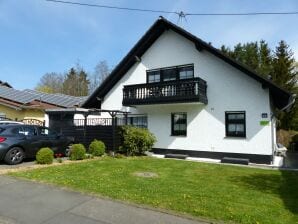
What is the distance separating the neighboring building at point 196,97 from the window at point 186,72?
0.06 meters

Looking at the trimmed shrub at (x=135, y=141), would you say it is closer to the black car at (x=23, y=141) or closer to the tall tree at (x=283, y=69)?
the black car at (x=23, y=141)

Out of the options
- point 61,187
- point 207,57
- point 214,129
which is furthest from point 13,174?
point 207,57

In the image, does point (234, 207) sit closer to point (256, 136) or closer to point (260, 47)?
point (256, 136)

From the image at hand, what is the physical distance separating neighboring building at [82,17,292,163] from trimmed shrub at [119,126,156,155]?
5.86 ft

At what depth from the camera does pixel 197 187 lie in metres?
8.52

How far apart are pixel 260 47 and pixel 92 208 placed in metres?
38.2

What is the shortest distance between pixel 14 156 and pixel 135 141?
629 centimetres

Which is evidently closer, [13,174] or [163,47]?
[13,174]

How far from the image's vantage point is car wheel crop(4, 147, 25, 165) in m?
11.7

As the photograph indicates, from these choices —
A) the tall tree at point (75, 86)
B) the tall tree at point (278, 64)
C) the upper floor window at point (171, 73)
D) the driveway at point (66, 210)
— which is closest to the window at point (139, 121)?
the upper floor window at point (171, 73)

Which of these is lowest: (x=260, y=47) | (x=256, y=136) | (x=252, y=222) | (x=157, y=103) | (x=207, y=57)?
(x=252, y=222)

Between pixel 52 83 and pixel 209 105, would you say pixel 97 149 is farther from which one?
pixel 52 83

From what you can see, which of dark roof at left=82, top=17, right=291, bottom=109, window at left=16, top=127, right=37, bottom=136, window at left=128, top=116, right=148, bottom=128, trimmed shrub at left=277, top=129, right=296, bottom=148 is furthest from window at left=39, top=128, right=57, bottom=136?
trimmed shrub at left=277, top=129, right=296, bottom=148

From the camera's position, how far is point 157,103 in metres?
16.7
